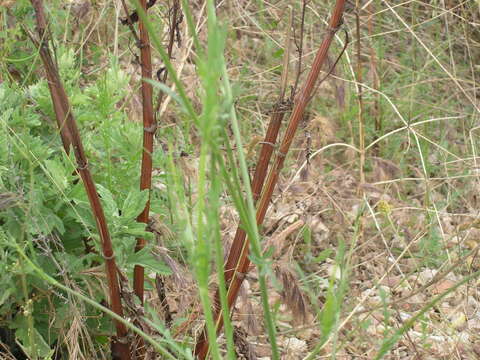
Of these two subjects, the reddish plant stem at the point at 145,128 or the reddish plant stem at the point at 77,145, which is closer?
the reddish plant stem at the point at 77,145

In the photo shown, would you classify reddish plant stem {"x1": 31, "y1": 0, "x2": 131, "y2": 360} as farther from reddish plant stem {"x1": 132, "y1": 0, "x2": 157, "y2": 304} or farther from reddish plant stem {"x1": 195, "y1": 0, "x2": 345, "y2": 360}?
reddish plant stem {"x1": 195, "y1": 0, "x2": 345, "y2": 360}

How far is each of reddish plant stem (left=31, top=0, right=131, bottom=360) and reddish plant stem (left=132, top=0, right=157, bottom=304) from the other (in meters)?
0.11

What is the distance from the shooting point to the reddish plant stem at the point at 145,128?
55.7 inches

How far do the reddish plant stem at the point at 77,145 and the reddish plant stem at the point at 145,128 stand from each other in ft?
0.38

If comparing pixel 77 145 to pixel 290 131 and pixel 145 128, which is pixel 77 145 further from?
pixel 290 131

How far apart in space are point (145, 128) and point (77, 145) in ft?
0.54

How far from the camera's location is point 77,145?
Answer: 4.44 feet

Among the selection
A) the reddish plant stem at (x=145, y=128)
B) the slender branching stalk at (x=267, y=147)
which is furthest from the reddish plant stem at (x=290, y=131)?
the reddish plant stem at (x=145, y=128)

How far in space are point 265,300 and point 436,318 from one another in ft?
4.54

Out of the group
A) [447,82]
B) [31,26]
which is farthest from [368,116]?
[31,26]

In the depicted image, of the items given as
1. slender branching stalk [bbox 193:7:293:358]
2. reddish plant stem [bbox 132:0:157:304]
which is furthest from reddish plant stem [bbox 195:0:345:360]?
reddish plant stem [bbox 132:0:157:304]

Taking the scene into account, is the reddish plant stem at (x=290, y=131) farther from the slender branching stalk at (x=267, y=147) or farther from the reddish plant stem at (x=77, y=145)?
the reddish plant stem at (x=77, y=145)

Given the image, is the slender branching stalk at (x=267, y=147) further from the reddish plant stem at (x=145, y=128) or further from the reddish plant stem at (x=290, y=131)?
the reddish plant stem at (x=145, y=128)

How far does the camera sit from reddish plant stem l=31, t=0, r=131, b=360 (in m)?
1.28
